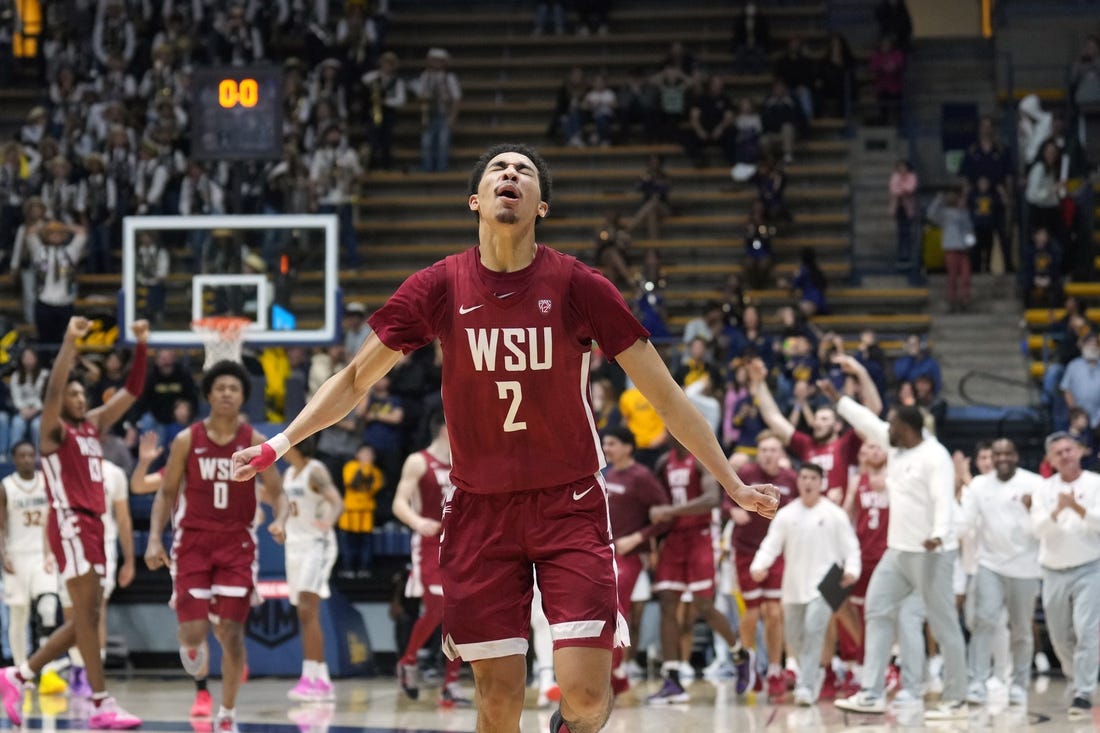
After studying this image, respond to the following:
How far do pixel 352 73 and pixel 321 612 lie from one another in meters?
11.2

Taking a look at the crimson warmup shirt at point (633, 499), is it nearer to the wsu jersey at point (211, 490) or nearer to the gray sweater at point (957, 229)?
the wsu jersey at point (211, 490)

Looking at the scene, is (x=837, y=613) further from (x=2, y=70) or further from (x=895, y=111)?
(x=2, y=70)

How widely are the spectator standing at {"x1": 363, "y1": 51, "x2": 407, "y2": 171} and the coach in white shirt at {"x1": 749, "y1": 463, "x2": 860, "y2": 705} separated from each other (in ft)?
39.1

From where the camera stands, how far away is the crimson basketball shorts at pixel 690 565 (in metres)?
13.3

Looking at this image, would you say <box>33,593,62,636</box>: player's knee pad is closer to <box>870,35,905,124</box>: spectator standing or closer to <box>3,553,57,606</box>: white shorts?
<box>3,553,57,606</box>: white shorts

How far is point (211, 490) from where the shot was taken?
10.5 m

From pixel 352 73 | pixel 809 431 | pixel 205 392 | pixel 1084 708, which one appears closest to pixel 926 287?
pixel 809 431

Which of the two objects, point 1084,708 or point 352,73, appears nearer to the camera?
point 1084,708

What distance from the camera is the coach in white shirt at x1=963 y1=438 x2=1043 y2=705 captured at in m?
12.7

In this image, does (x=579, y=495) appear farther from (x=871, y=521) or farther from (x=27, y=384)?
(x=27, y=384)

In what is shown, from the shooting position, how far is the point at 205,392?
10422 mm

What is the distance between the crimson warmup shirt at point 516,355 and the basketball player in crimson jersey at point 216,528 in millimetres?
4495

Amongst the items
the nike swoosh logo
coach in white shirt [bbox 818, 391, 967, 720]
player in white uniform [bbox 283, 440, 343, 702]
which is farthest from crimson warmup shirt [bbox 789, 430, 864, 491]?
the nike swoosh logo

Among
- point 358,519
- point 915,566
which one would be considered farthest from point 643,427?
point 915,566
